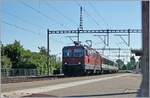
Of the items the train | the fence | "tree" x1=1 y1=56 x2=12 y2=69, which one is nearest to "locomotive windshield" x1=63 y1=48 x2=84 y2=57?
the train

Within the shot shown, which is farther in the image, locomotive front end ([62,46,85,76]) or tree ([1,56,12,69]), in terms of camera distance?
tree ([1,56,12,69])

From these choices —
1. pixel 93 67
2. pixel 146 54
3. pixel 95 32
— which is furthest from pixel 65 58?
pixel 146 54

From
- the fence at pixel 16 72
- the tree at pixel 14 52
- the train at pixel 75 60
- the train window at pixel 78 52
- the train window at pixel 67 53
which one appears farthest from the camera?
the tree at pixel 14 52

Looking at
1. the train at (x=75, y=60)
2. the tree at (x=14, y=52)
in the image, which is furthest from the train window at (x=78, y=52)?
the tree at (x=14, y=52)

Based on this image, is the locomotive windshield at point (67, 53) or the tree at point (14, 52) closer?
the locomotive windshield at point (67, 53)

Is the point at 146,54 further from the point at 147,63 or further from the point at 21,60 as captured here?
the point at 21,60

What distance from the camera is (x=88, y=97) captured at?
16484 millimetres

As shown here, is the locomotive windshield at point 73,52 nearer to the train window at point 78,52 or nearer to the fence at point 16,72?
the train window at point 78,52

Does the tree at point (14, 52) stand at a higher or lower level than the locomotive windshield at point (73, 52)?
higher

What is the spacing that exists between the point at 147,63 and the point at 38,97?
6132 mm

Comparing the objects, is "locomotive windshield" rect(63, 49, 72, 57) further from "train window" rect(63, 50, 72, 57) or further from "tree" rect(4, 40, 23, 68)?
"tree" rect(4, 40, 23, 68)

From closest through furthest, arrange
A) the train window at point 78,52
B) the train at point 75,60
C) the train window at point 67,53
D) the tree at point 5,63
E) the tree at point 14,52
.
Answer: the train at point 75,60 → the train window at point 78,52 → the train window at point 67,53 → the tree at point 5,63 → the tree at point 14,52

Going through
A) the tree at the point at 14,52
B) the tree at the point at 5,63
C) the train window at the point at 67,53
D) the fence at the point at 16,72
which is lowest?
the fence at the point at 16,72

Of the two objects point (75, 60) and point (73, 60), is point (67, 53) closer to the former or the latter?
point (73, 60)
